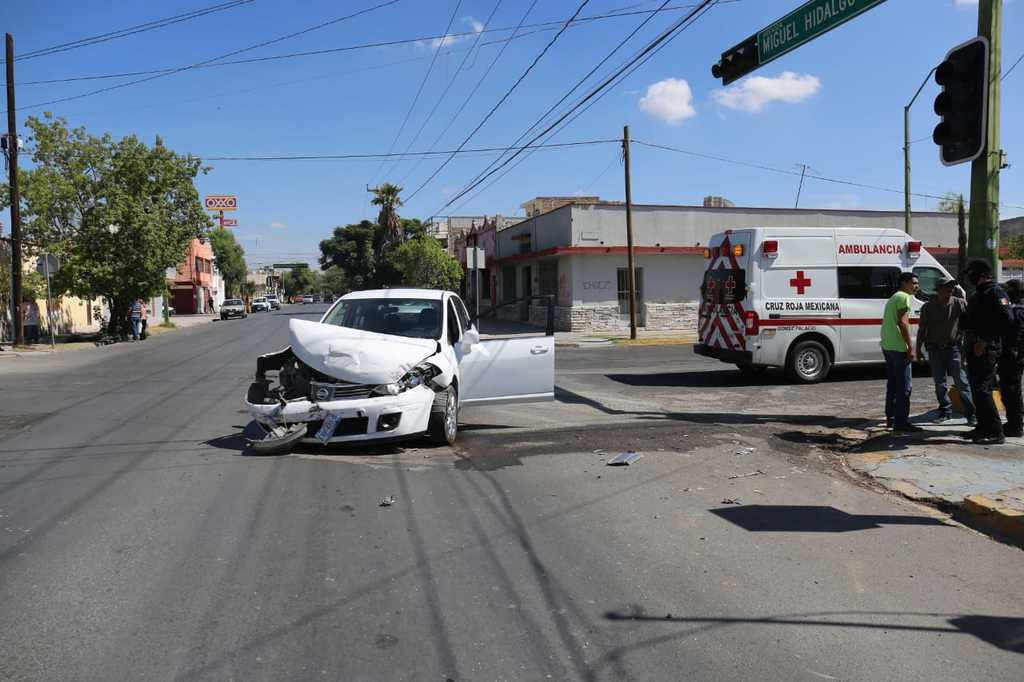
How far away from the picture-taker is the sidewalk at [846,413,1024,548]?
5777 millimetres

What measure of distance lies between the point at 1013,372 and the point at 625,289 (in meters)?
22.4

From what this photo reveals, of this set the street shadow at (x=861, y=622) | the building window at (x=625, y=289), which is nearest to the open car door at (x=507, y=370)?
the street shadow at (x=861, y=622)

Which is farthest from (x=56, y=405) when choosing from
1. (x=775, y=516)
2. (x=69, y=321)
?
(x=69, y=321)

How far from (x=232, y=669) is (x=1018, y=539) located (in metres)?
5.12

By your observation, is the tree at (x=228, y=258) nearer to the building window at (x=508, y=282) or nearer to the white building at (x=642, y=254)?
the building window at (x=508, y=282)

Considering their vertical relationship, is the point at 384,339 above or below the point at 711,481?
above

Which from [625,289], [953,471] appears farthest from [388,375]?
[625,289]

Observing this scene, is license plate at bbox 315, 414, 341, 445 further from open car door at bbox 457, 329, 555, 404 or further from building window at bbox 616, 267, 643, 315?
building window at bbox 616, 267, 643, 315

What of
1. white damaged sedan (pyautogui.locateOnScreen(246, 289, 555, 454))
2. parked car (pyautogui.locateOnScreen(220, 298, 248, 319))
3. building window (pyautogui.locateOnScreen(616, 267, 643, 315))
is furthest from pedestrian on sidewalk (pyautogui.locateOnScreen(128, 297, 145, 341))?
parked car (pyautogui.locateOnScreen(220, 298, 248, 319))

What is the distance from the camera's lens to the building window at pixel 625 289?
29984 mm

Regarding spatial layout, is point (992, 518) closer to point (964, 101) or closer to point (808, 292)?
point (964, 101)

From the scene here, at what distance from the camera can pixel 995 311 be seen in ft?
25.2

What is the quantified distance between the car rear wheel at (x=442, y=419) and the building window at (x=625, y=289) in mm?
22013

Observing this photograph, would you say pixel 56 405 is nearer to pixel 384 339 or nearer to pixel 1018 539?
pixel 384 339
